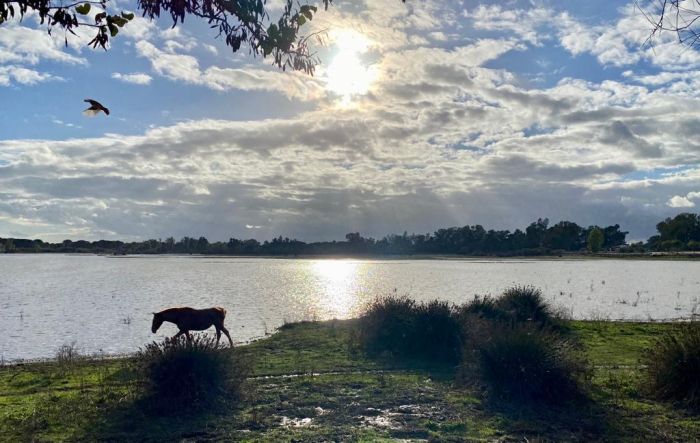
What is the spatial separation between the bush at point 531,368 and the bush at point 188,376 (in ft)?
17.7

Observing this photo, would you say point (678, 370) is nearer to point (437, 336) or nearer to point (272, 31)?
point (437, 336)

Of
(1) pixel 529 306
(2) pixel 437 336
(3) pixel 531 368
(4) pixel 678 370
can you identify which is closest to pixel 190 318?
(2) pixel 437 336

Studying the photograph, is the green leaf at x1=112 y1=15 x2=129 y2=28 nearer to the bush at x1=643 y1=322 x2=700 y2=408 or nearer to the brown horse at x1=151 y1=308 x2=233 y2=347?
the bush at x1=643 y1=322 x2=700 y2=408

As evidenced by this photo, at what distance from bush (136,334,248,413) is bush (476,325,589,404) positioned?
5405mm

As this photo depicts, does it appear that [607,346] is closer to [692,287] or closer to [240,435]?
[240,435]

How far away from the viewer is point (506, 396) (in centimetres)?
1227

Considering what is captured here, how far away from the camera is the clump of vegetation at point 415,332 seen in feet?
61.2

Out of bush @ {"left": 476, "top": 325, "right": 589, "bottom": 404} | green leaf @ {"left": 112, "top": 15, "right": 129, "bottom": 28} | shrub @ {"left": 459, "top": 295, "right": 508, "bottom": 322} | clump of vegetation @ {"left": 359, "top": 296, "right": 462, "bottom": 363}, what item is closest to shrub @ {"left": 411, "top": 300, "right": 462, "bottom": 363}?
clump of vegetation @ {"left": 359, "top": 296, "right": 462, "bottom": 363}

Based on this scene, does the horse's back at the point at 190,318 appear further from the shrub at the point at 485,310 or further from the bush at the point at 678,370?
the bush at the point at 678,370

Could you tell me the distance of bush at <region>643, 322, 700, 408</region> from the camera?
12.0 m

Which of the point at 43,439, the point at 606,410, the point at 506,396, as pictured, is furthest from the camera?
the point at 506,396

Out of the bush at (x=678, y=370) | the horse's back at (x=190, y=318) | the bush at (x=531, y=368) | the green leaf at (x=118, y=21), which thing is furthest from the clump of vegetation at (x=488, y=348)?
the green leaf at (x=118, y=21)

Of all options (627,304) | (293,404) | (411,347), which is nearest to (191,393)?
(293,404)

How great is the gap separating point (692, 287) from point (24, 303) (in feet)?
198
